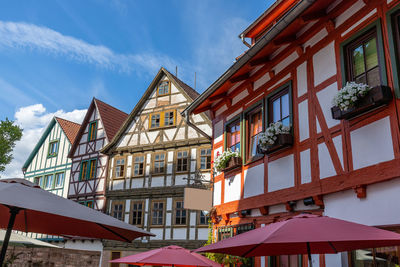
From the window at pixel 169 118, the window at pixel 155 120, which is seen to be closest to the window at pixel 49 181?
the window at pixel 155 120

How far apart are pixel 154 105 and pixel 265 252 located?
17.3 metres

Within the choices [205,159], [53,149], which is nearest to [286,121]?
[205,159]

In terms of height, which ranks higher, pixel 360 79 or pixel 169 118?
pixel 169 118

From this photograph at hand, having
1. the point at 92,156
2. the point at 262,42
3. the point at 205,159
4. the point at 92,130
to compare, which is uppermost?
the point at 92,130

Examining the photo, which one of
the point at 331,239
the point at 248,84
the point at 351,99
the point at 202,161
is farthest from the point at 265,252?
the point at 202,161

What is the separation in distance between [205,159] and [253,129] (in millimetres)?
9928

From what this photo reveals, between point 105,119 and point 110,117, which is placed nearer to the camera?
point 105,119

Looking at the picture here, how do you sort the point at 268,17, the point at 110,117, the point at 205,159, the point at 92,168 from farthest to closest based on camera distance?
the point at 110,117, the point at 92,168, the point at 205,159, the point at 268,17

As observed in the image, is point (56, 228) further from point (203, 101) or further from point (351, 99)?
point (203, 101)

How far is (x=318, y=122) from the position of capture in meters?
6.68

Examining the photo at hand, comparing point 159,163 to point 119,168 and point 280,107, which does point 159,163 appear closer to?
point 119,168

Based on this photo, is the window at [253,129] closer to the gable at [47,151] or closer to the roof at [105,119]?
the roof at [105,119]

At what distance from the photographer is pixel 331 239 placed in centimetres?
355

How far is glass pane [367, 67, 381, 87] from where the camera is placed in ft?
18.4
